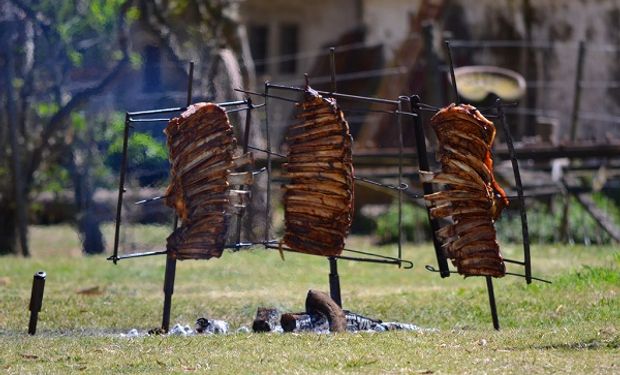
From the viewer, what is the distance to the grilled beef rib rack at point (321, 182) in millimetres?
10250

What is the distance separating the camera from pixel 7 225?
2019 centimetres

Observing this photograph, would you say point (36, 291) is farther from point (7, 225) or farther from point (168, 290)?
point (7, 225)

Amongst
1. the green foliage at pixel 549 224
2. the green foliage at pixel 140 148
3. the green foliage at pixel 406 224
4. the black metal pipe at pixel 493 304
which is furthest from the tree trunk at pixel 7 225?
the black metal pipe at pixel 493 304

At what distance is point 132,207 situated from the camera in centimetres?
2205

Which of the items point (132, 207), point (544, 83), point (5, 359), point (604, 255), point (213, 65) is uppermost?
point (544, 83)

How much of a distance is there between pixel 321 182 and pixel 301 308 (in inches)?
82.2

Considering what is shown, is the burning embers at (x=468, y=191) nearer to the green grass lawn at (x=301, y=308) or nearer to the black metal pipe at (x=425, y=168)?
the black metal pipe at (x=425, y=168)

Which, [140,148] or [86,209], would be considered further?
[140,148]

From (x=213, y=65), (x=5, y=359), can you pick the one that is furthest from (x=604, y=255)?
(x=5, y=359)

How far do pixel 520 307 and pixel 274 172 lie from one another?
9.94 m

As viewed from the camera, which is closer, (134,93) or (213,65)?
(213,65)

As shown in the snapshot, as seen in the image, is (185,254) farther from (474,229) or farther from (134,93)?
(134,93)

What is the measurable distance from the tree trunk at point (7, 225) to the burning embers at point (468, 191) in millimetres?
11086

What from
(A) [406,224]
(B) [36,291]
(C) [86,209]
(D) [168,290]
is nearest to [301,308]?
(D) [168,290]
